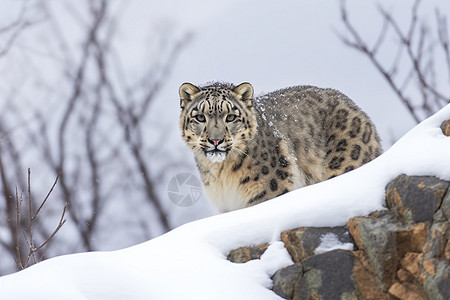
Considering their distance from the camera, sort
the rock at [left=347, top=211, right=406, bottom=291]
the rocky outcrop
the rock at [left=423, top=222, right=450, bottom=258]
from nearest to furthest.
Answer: the rock at [left=423, top=222, right=450, bottom=258] < the rocky outcrop < the rock at [left=347, top=211, right=406, bottom=291]

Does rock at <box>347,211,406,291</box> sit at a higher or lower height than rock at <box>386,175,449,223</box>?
lower

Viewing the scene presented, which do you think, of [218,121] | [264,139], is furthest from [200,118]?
[264,139]

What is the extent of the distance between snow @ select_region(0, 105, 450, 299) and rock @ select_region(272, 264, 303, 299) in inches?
2.1

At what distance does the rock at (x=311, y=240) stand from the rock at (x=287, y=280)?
84mm

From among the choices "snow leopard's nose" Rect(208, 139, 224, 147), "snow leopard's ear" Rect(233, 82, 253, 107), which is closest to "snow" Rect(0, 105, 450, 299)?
"snow leopard's nose" Rect(208, 139, 224, 147)

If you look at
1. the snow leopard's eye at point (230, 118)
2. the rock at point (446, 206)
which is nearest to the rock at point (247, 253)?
the rock at point (446, 206)

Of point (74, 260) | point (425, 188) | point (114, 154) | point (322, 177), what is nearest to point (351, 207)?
point (425, 188)

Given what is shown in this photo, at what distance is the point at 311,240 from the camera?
4715 millimetres

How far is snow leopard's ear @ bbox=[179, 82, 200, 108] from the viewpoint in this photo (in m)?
8.63

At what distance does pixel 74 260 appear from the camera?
15.4 feet

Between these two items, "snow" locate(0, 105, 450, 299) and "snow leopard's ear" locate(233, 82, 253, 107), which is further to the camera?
"snow leopard's ear" locate(233, 82, 253, 107)

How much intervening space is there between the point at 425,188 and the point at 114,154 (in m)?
11.2

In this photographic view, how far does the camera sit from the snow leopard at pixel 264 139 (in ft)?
26.6

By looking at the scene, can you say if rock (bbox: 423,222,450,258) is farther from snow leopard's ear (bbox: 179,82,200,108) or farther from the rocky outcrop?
snow leopard's ear (bbox: 179,82,200,108)
